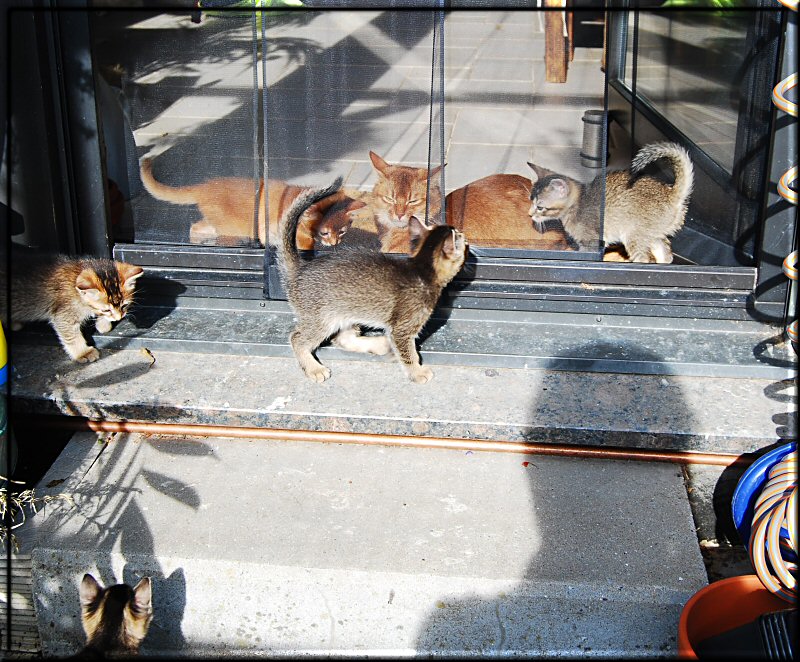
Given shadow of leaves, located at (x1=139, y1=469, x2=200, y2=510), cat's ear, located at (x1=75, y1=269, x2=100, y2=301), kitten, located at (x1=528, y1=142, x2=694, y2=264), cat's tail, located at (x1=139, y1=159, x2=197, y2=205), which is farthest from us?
cat's tail, located at (x1=139, y1=159, x2=197, y2=205)

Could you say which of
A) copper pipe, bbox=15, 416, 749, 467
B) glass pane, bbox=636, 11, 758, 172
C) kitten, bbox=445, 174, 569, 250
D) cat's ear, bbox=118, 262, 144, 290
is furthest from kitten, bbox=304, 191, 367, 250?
glass pane, bbox=636, 11, 758, 172

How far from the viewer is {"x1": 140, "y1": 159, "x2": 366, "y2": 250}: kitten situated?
4.00 meters

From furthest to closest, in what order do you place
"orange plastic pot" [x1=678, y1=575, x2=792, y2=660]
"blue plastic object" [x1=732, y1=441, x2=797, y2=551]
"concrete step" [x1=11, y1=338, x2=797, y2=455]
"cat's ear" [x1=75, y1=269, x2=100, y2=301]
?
"cat's ear" [x1=75, y1=269, x2=100, y2=301] → "concrete step" [x1=11, y1=338, x2=797, y2=455] → "blue plastic object" [x1=732, y1=441, x2=797, y2=551] → "orange plastic pot" [x1=678, y1=575, x2=792, y2=660]

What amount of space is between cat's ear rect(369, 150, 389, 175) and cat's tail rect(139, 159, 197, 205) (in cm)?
90

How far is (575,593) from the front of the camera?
288cm

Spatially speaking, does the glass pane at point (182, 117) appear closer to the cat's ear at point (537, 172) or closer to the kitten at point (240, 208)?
the kitten at point (240, 208)

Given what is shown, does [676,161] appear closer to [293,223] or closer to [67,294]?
[293,223]

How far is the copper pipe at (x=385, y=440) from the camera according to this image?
3.48m

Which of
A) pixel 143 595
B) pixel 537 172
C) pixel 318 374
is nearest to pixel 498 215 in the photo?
pixel 537 172

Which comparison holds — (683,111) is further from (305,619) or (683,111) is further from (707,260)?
(305,619)

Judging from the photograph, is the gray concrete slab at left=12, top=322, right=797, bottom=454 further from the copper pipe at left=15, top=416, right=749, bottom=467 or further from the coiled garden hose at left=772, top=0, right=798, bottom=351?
the coiled garden hose at left=772, top=0, right=798, bottom=351

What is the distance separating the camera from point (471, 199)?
3969mm

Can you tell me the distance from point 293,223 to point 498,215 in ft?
3.22

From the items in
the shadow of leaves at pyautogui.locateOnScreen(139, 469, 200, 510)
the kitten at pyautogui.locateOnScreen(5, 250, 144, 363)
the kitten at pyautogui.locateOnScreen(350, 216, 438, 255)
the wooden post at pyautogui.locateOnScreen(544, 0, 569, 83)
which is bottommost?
the shadow of leaves at pyautogui.locateOnScreen(139, 469, 200, 510)
